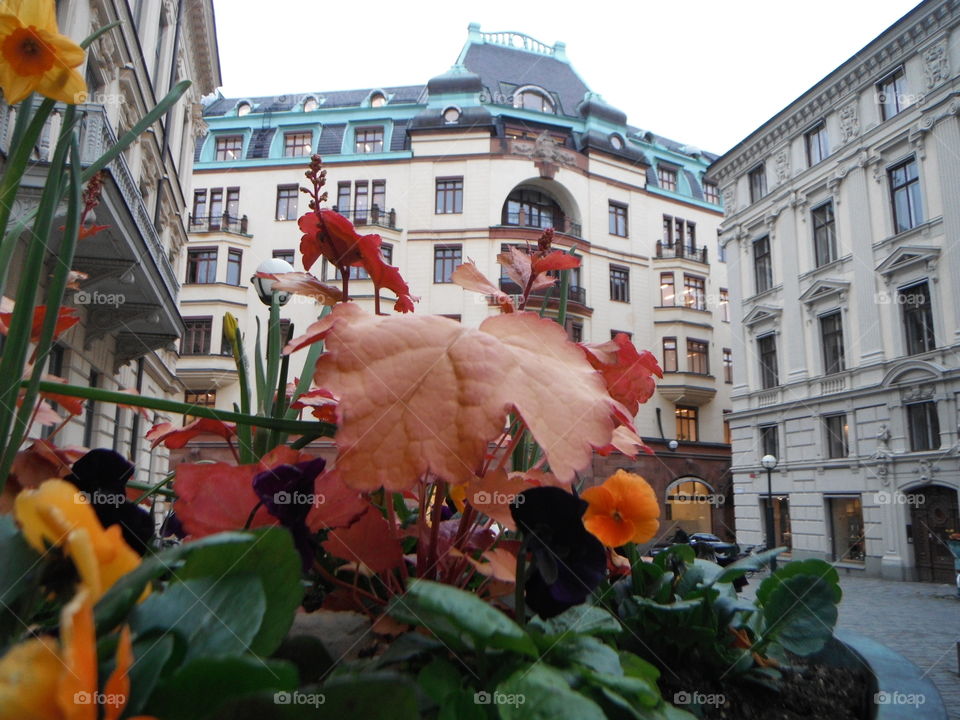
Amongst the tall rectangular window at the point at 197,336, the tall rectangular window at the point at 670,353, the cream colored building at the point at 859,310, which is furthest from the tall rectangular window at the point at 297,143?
the tall rectangular window at the point at 670,353

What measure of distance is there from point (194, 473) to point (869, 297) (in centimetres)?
1635

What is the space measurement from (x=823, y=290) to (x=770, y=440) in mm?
4229

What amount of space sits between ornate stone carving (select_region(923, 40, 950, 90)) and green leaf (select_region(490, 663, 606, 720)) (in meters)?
16.7

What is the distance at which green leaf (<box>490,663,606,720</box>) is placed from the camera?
1.20 ft

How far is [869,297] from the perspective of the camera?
14023mm

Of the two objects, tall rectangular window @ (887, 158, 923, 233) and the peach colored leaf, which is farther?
tall rectangular window @ (887, 158, 923, 233)

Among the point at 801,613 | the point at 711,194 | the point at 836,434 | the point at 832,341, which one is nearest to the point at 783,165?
the point at 832,341

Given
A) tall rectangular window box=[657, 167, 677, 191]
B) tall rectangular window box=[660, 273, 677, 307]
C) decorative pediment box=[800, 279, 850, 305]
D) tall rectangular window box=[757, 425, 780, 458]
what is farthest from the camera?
tall rectangular window box=[657, 167, 677, 191]

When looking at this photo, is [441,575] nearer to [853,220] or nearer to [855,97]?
[853,220]

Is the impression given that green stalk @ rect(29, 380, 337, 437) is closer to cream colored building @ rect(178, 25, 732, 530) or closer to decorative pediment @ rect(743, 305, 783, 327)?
decorative pediment @ rect(743, 305, 783, 327)

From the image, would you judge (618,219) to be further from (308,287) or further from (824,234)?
(308,287)

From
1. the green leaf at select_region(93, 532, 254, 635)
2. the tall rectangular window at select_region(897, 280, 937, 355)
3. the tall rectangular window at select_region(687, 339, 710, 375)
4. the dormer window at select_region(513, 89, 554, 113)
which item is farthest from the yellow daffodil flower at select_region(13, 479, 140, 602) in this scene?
the dormer window at select_region(513, 89, 554, 113)

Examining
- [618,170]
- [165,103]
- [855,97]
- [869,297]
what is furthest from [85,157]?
[618,170]

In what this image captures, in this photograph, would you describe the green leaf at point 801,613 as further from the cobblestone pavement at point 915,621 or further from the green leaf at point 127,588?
the cobblestone pavement at point 915,621
